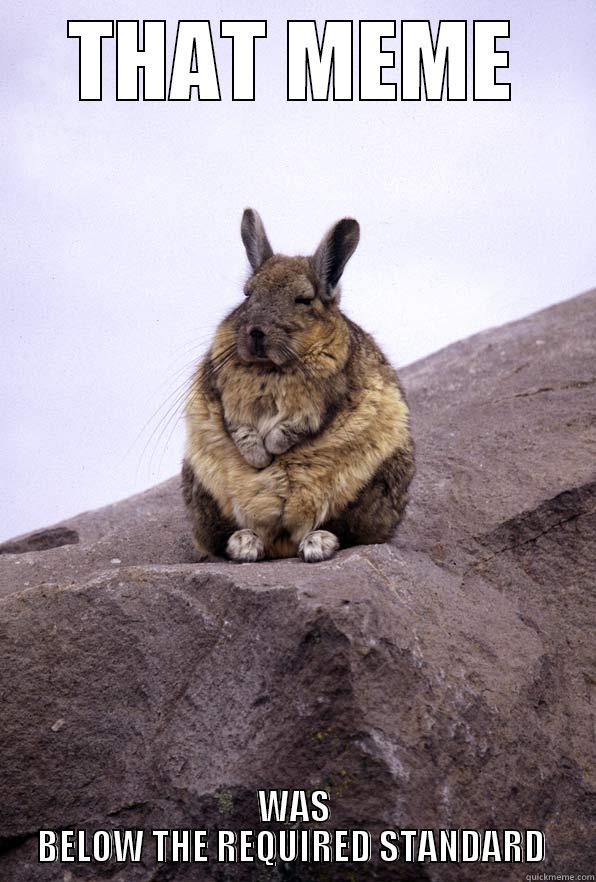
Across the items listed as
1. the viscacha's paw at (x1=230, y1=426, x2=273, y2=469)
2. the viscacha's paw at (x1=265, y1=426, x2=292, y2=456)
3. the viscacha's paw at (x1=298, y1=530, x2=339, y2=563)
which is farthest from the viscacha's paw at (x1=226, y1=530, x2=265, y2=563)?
the viscacha's paw at (x1=265, y1=426, x2=292, y2=456)

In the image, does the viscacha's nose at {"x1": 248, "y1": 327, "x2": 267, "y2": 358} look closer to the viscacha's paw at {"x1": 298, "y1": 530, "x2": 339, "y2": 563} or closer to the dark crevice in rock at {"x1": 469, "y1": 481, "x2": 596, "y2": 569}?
the viscacha's paw at {"x1": 298, "y1": 530, "x2": 339, "y2": 563}

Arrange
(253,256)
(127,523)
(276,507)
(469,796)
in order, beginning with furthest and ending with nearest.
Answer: (127,523)
(253,256)
(276,507)
(469,796)

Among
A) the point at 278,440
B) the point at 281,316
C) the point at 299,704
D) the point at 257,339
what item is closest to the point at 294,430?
the point at 278,440

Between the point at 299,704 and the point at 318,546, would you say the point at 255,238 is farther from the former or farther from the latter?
the point at 299,704

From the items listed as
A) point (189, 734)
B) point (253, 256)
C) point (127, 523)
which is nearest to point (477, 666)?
point (189, 734)

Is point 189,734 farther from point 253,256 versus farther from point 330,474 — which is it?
point 253,256
